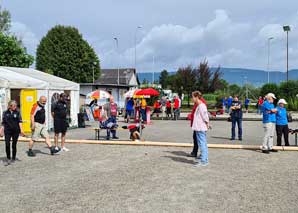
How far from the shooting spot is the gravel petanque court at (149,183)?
5.44 meters

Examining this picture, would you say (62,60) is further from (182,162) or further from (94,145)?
(182,162)

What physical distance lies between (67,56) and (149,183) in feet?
147

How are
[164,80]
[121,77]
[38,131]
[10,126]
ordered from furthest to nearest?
[164,80], [121,77], [38,131], [10,126]

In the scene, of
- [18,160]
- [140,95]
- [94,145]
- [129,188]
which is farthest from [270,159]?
[140,95]

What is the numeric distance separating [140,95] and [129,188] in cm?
1609

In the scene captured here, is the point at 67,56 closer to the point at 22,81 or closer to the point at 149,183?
the point at 22,81

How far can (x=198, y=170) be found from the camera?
25.7 ft

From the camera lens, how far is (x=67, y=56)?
162 ft

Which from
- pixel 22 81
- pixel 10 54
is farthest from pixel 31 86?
pixel 10 54

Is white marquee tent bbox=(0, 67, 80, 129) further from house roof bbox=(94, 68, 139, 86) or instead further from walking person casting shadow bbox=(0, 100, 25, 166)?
house roof bbox=(94, 68, 139, 86)

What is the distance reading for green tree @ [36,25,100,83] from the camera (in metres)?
49.2

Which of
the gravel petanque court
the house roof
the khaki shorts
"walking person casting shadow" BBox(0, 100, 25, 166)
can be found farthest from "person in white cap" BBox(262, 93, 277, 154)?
the house roof

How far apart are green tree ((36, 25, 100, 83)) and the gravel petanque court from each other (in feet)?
132

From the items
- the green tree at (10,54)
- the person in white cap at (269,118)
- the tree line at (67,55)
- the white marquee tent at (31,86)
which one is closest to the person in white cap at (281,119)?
the person in white cap at (269,118)
